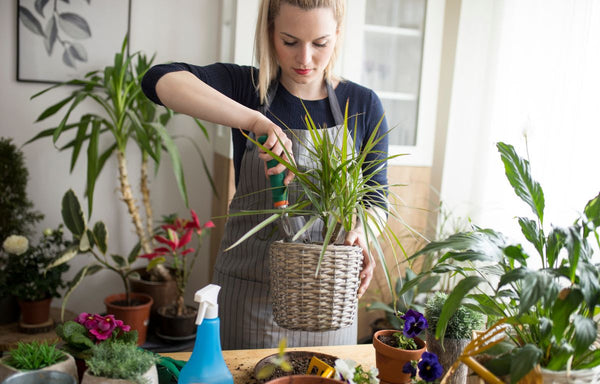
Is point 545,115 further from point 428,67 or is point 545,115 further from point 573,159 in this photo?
point 428,67

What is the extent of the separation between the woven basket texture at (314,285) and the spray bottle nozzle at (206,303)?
0.48 feet

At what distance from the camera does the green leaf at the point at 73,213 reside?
7.53ft

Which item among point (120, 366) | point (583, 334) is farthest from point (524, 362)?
point (120, 366)

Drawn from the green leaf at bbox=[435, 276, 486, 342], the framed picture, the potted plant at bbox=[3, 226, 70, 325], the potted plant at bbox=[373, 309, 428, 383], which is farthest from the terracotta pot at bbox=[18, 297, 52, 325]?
the green leaf at bbox=[435, 276, 486, 342]

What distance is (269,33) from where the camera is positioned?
4.61 ft

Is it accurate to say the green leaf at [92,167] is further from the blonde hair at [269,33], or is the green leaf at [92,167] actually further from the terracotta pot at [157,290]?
the blonde hair at [269,33]

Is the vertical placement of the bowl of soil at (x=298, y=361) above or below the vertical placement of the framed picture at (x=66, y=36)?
below

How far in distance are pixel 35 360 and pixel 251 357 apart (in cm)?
48

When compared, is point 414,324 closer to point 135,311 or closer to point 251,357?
point 251,357

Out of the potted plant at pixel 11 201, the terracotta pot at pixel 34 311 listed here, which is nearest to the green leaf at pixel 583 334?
the terracotta pot at pixel 34 311

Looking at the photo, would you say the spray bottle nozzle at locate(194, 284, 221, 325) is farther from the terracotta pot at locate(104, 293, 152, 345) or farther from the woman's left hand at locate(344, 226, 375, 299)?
the terracotta pot at locate(104, 293, 152, 345)

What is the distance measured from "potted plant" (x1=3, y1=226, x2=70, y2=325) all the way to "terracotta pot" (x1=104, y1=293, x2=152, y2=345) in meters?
0.28

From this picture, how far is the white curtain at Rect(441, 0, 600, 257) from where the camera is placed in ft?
6.23

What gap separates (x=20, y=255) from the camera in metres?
2.40
